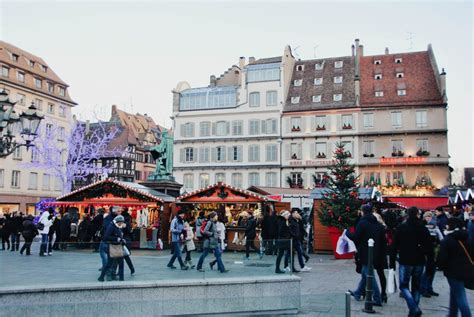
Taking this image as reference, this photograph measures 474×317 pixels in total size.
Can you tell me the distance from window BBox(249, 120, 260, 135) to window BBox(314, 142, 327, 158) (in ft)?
17.8

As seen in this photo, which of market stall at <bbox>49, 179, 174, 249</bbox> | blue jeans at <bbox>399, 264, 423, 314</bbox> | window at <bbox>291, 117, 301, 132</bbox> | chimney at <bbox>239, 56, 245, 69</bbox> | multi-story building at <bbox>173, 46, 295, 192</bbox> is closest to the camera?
blue jeans at <bbox>399, 264, 423, 314</bbox>

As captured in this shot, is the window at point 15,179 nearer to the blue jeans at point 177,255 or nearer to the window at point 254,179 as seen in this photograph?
the window at point 254,179

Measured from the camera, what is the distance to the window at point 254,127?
142ft

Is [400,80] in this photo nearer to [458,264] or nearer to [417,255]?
[417,255]

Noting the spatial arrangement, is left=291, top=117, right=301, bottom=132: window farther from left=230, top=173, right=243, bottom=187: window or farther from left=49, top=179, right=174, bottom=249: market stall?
left=49, top=179, right=174, bottom=249: market stall

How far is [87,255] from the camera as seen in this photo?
8.45m

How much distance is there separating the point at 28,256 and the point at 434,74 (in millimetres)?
39103

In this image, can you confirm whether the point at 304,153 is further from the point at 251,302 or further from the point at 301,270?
the point at 251,302

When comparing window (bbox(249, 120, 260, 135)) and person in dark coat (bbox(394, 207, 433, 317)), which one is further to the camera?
window (bbox(249, 120, 260, 135))

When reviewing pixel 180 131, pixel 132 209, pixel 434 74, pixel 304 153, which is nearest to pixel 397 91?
pixel 434 74

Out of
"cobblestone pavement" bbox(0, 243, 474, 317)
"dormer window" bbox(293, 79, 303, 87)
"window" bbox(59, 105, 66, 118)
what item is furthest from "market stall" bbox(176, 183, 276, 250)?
"window" bbox(59, 105, 66, 118)

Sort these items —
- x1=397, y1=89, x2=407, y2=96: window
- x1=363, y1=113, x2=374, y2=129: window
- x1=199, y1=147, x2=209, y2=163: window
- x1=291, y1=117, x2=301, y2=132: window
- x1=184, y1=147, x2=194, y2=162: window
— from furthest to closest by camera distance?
x1=184, y1=147, x2=194, y2=162: window → x1=199, y1=147, x2=209, y2=163: window → x1=291, y1=117, x2=301, y2=132: window → x1=397, y1=89, x2=407, y2=96: window → x1=363, y1=113, x2=374, y2=129: window

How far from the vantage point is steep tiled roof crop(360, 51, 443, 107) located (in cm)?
3981

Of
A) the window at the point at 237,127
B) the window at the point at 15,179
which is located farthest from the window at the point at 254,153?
the window at the point at 15,179
